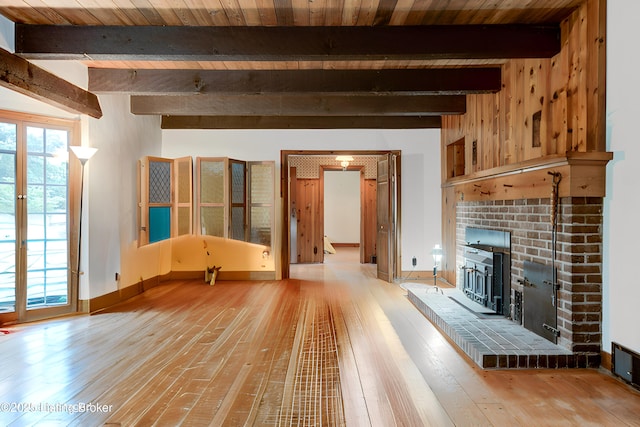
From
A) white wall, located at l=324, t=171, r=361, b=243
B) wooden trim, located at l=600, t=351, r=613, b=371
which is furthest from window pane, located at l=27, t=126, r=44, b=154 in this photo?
white wall, located at l=324, t=171, r=361, b=243

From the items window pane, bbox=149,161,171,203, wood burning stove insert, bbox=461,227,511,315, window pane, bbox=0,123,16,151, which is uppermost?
window pane, bbox=0,123,16,151

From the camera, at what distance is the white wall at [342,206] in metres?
11.0

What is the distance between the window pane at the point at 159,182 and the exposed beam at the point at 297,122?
2.86 feet

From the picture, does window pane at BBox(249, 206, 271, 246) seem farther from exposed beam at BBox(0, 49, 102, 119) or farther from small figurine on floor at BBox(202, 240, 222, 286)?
exposed beam at BBox(0, 49, 102, 119)

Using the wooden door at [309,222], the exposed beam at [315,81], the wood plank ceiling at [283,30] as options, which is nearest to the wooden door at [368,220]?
the wooden door at [309,222]

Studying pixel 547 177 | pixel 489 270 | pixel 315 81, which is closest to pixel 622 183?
pixel 547 177

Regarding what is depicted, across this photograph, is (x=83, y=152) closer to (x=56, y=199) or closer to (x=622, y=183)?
(x=56, y=199)

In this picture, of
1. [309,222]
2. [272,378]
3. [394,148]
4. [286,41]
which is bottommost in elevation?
[272,378]

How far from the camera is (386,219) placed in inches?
237

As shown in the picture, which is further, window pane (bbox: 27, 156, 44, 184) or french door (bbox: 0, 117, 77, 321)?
window pane (bbox: 27, 156, 44, 184)

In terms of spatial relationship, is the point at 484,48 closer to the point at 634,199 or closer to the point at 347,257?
the point at 634,199

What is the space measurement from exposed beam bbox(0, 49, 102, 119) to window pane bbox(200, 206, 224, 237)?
1.91 m

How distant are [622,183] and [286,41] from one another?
268 cm

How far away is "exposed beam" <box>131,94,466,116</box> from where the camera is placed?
4.85 m
